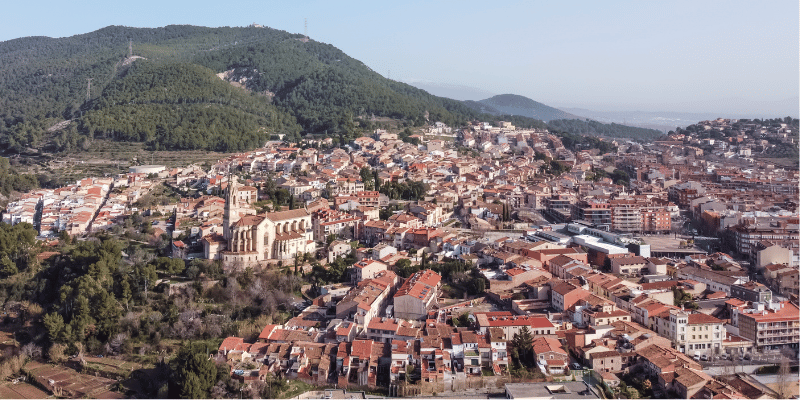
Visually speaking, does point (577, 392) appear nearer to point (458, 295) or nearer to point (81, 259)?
point (458, 295)

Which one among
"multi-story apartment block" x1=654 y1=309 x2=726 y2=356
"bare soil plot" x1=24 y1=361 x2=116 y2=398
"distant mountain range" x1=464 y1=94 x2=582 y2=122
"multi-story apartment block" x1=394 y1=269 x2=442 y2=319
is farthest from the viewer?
"distant mountain range" x1=464 y1=94 x2=582 y2=122

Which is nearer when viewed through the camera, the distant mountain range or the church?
the church

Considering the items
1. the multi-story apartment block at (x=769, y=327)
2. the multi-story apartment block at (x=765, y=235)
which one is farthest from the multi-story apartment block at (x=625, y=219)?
the multi-story apartment block at (x=769, y=327)

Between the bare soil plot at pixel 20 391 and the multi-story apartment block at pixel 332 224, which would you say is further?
the multi-story apartment block at pixel 332 224

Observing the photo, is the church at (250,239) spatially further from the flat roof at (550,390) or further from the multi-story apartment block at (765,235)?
the multi-story apartment block at (765,235)

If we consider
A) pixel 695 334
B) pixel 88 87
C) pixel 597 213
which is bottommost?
pixel 695 334

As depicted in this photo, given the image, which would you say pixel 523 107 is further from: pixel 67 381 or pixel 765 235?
pixel 67 381

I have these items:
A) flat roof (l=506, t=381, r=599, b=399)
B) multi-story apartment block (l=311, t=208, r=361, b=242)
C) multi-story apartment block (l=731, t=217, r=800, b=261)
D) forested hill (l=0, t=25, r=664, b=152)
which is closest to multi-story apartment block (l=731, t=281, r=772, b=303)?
multi-story apartment block (l=731, t=217, r=800, b=261)

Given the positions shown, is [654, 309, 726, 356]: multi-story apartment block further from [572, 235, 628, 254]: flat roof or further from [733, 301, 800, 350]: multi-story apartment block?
[572, 235, 628, 254]: flat roof

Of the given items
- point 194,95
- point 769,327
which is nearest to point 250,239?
point 769,327
